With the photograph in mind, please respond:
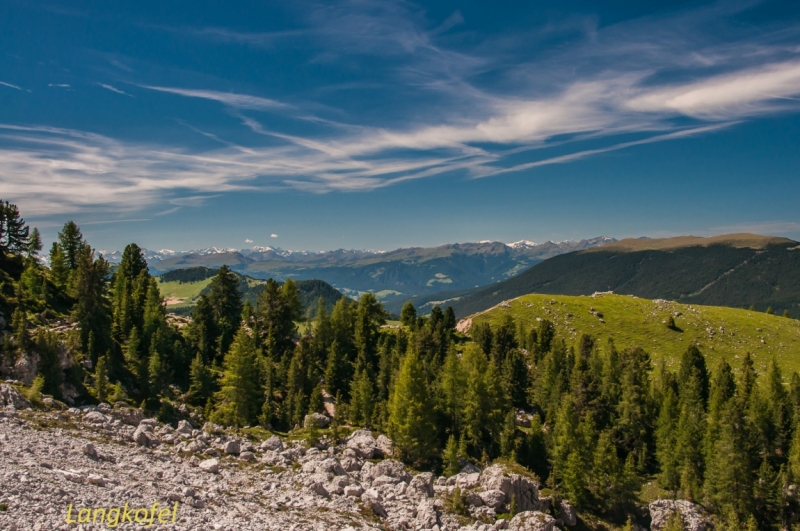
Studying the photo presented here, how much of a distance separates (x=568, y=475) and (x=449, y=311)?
71.2m

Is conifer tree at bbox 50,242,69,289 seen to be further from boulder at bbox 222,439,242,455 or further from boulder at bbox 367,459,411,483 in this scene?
boulder at bbox 367,459,411,483

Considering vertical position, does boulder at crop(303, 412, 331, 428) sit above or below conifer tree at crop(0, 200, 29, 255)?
below

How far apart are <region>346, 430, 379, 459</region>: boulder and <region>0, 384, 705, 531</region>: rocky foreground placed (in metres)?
0.20

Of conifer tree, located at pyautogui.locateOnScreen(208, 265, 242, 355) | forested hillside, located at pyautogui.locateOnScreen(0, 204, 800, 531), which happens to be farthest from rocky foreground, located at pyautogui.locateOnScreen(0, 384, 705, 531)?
conifer tree, located at pyautogui.locateOnScreen(208, 265, 242, 355)

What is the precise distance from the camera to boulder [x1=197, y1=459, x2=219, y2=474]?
47.7 metres

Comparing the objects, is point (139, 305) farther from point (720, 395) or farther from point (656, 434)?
point (720, 395)

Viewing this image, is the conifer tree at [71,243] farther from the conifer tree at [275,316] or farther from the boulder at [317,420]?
the boulder at [317,420]

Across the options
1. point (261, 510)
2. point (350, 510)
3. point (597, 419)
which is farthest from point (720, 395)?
point (261, 510)

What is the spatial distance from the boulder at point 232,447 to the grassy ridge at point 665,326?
104m

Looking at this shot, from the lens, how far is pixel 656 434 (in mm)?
78375

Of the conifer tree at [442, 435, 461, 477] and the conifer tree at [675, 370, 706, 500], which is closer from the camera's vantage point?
the conifer tree at [442, 435, 461, 477]

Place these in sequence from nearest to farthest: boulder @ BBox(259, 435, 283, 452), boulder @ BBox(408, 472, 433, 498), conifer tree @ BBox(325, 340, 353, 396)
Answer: boulder @ BBox(408, 472, 433, 498)
boulder @ BBox(259, 435, 283, 452)
conifer tree @ BBox(325, 340, 353, 396)

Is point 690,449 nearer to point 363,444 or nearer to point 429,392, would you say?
point 429,392

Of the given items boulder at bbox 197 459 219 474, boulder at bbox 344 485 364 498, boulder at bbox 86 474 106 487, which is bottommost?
boulder at bbox 344 485 364 498
